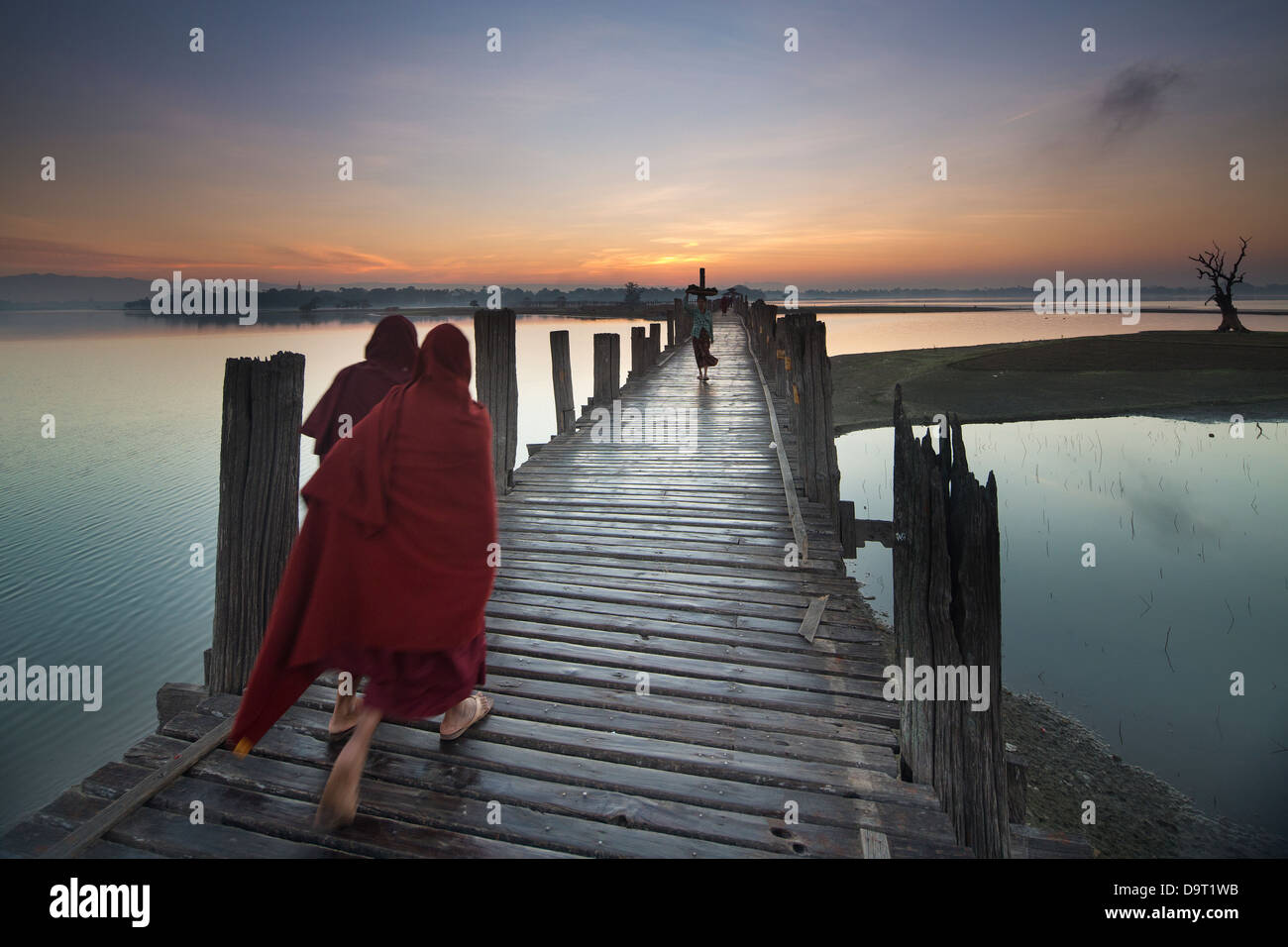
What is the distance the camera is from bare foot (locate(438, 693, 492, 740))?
2982mm

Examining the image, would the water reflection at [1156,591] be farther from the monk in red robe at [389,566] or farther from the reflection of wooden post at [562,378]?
the monk in red robe at [389,566]

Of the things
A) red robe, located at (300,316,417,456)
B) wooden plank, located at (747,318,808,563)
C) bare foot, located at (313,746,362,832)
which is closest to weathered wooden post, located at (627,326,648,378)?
wooden plank, located at (747,318,808,563)

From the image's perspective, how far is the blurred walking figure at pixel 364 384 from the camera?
3.54m

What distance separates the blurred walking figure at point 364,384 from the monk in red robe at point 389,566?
740 millimetres

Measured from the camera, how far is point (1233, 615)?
836 centimetres

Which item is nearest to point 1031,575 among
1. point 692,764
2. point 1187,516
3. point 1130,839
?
point 1187,516

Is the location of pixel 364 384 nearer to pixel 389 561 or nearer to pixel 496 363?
pixel 389 561

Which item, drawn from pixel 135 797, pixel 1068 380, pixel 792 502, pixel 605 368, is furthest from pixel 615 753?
pixel 1068 380

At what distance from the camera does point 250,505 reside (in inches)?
134

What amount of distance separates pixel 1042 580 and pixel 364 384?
31.2 ft

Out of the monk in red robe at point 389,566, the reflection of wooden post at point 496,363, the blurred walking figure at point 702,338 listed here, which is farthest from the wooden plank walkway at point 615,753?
the blurred walking figure at point 702,338

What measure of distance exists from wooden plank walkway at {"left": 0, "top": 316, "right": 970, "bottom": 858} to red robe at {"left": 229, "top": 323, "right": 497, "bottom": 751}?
1.09ft

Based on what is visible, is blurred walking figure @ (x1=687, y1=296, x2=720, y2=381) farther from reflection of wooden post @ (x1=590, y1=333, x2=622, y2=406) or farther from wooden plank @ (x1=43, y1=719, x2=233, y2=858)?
wooden plank @ (x1=43, y1=719, x2=233, y2=858)
